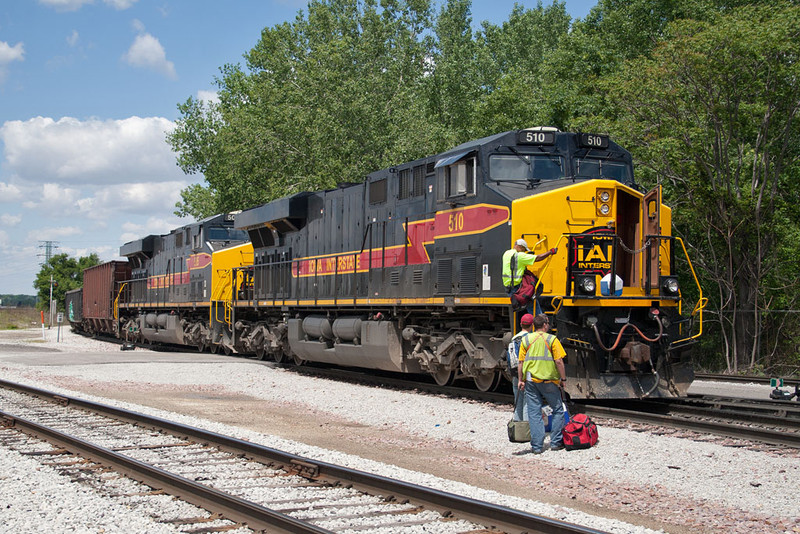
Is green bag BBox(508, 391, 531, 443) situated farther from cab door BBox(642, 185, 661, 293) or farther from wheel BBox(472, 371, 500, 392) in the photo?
wheel BBox(472, 371, 500, 392)

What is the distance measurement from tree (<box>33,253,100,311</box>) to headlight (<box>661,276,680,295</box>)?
267 ft

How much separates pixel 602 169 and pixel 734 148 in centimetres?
1148

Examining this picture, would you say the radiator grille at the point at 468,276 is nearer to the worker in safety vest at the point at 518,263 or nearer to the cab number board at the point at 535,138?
the worker in safety vest at the point at 518,263

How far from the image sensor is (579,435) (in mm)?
8695

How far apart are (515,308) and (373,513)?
5644 mm

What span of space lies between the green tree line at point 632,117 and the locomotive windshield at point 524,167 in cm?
950

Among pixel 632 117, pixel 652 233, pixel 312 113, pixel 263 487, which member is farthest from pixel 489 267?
pixel 312 113

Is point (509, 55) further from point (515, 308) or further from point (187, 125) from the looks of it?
point (515, 308)

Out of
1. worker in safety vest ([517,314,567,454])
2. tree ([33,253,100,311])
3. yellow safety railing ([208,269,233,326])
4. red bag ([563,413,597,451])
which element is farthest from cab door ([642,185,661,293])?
tree ([33,253,100,311])

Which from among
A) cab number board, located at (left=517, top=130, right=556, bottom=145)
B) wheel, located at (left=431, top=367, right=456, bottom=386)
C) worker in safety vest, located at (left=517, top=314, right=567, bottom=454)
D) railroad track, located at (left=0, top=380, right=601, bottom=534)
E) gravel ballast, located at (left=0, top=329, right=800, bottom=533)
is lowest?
gravel ballast, located at (left=0, top=329, right=800, bottom=533)

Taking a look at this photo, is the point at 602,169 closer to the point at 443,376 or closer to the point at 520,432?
the point at 443,376

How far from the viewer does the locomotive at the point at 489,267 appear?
35.8 ft

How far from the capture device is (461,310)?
12.7 m

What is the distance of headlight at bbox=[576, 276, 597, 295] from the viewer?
10766 mm
